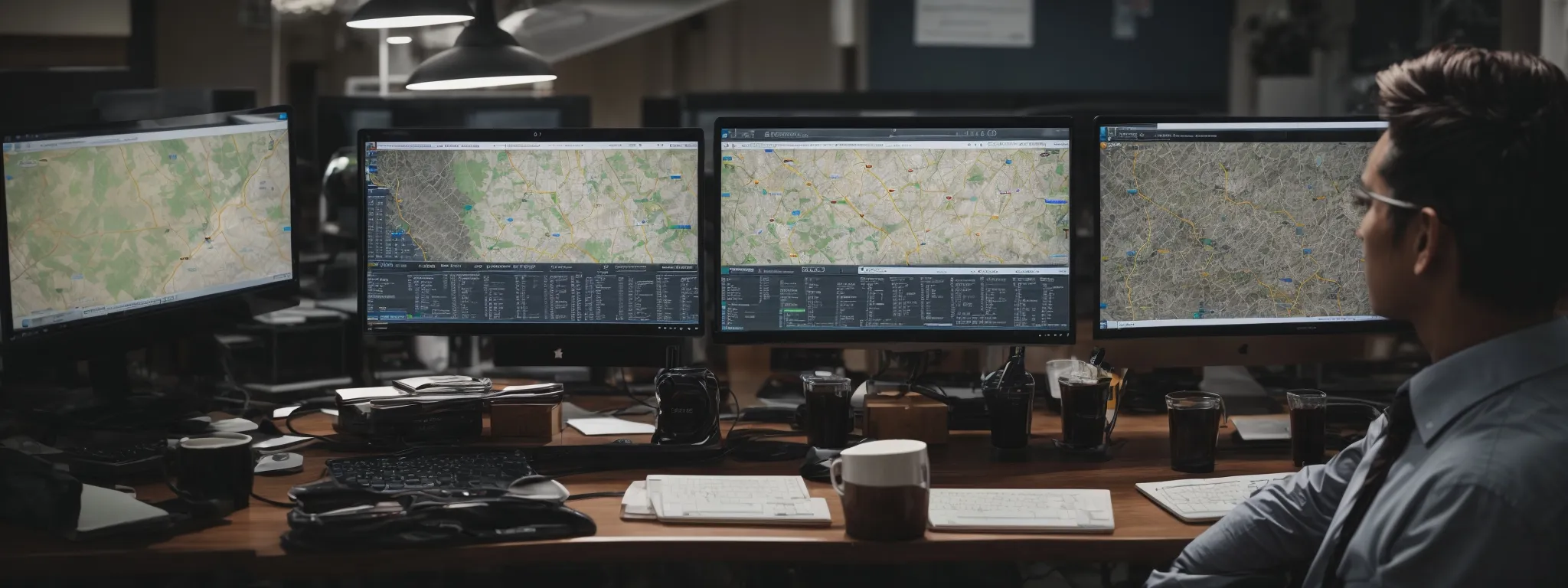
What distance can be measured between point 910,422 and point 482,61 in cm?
128

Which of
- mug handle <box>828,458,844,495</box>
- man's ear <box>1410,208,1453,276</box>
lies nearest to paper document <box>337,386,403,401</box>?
mug handle <box>828,458,844,495</box>

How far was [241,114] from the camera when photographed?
1.98 m

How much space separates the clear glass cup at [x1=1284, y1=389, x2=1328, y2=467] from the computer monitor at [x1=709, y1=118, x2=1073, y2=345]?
34cm

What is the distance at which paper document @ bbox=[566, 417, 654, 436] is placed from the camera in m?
1.93

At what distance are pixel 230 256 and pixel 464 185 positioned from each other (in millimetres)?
400

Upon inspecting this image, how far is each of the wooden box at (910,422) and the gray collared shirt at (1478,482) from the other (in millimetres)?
680

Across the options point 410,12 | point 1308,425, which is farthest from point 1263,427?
point 410,12

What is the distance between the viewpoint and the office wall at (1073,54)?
18.4 ft

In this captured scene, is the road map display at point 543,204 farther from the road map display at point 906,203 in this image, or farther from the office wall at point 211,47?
the office wall at point 211,47

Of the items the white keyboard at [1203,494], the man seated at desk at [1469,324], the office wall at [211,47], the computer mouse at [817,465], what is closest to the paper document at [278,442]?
the computer mouse at [817,465]

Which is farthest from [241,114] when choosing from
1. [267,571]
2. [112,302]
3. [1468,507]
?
[1468,507]

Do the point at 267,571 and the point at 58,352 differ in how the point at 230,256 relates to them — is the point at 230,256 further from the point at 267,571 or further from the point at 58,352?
the point at 267,571

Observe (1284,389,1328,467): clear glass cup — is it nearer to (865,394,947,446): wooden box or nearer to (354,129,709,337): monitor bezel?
(865,394,947,446): wooden box

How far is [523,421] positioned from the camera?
1.88 m
